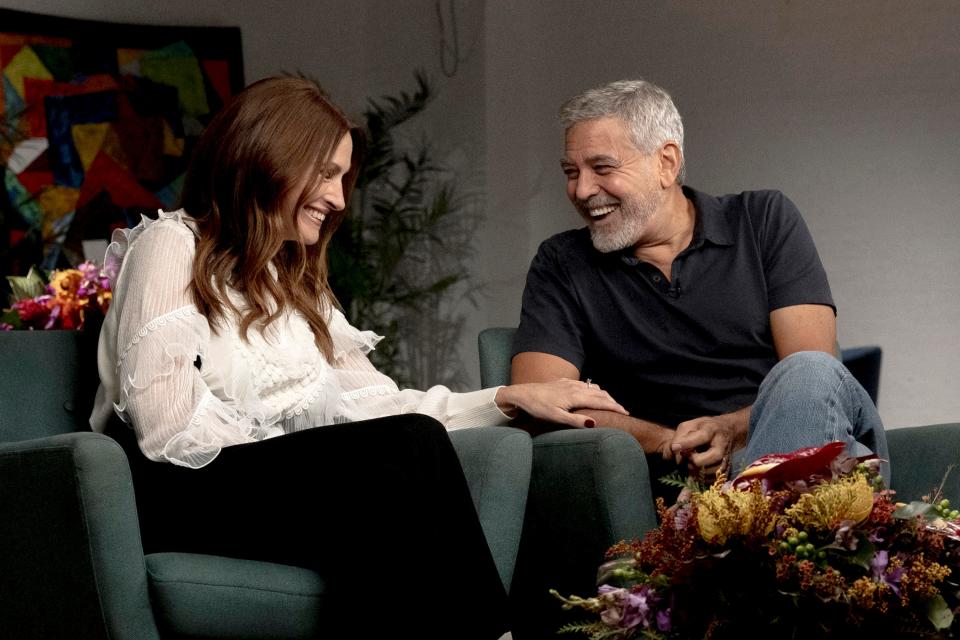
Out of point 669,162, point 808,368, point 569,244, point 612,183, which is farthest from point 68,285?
point 808,368

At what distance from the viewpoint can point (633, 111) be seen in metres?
2.82

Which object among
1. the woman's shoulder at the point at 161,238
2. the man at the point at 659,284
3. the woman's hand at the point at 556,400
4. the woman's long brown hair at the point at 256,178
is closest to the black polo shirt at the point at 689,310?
the man at the point at 659,284

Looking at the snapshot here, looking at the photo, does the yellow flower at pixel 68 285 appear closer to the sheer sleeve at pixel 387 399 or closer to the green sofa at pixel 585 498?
the sheer sleeve at pixel 387 399

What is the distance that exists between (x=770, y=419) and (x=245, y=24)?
347 cm

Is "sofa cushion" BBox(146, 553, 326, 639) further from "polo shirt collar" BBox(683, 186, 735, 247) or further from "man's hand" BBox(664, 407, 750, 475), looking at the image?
"polo shirt collar" BBox(683, 186, 735, 247)

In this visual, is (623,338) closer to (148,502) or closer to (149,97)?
(148,502)

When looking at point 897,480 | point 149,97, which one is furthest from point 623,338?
point 149,97

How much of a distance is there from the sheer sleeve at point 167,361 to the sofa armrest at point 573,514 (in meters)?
0.55

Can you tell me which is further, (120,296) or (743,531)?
(120,296)

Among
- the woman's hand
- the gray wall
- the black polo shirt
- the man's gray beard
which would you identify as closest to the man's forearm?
the woman's hand

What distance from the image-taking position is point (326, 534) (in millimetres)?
1931

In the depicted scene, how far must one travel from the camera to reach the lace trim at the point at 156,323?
2037mm

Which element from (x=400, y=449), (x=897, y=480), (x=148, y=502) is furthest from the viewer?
(x=897, y=480)

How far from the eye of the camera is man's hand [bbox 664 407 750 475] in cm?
245
